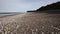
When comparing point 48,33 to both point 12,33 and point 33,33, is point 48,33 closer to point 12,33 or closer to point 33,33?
point 33,33

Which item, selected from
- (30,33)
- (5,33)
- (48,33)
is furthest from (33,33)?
(5,33)

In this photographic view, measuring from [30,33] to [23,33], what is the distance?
0.30 metres

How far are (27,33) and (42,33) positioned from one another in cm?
65

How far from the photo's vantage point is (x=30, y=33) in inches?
324

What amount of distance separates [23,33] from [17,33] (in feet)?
0.86

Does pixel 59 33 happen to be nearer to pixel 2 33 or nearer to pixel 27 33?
pixel 27 33

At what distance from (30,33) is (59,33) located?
124 cm

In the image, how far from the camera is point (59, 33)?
8.20 m

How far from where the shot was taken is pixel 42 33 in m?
8.27

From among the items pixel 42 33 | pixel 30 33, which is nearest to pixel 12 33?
pixel 30 33

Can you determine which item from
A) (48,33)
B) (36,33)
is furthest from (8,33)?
(48,33)

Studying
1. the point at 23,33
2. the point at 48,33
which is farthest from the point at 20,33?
the point at 48,33

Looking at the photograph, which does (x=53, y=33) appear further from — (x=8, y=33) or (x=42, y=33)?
(x=8, y=33)

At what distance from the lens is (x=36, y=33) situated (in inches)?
322
